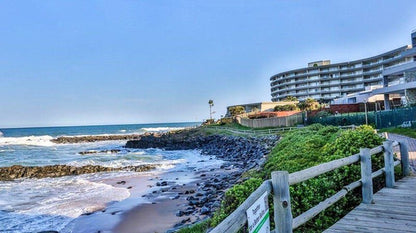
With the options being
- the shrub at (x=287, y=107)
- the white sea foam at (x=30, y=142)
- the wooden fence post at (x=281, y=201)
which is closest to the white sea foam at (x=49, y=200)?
the wooden fence post at (x=281, y=201)

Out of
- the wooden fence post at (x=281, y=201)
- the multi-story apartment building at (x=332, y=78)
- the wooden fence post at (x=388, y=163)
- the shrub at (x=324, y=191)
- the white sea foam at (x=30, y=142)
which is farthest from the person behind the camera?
the multi-story apartment building at (x=332, y=78)

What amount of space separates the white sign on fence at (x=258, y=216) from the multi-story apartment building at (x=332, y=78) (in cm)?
8125

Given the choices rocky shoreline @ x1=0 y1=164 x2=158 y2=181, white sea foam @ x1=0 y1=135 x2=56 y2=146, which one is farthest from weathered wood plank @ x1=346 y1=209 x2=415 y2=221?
white sea foam @ x1=0 y1=135 x2=56 y2=146

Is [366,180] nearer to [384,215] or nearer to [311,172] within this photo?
[384,215]

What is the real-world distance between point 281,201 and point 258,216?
2.35 feet

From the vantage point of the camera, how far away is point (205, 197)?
13367mm

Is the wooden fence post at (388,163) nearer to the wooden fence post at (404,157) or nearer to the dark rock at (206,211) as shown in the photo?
the wooden fence post at (404,157)

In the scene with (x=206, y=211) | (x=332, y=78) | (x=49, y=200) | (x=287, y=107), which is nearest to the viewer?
(x=206, y=211)

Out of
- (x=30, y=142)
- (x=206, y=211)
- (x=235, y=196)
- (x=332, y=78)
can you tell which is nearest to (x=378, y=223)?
(x=235, y=196)

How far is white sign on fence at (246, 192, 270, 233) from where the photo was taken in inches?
106

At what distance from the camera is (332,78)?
8819 centimetres

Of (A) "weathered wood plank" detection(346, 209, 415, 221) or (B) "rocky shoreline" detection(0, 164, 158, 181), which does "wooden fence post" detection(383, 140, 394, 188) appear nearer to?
(A) "weathered wood plank" detection(346, 209, 415, 221)

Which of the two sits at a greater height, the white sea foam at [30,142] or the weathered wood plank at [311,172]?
the weathered wood plank at [311,172]

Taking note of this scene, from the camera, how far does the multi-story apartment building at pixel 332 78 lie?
7931 centimetres
